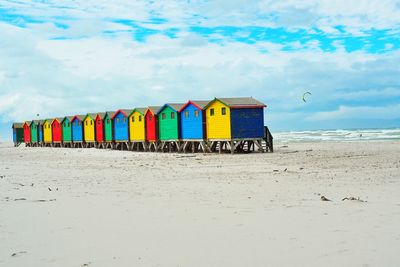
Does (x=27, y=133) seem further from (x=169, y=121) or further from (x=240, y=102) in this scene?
(x=240, y=102)

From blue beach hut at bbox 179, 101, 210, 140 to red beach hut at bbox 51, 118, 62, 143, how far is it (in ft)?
80.4

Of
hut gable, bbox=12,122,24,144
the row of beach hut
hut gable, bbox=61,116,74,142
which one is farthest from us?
hut gable, bbox=12,122,24,144

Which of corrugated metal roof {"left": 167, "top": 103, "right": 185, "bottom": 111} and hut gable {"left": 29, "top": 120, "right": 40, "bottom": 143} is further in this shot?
hut gable {"left": 29, "top": 120, "right": 40, "bottom": 143}

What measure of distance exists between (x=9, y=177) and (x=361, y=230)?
1247cm

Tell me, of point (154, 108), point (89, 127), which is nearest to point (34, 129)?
point (89, 127)

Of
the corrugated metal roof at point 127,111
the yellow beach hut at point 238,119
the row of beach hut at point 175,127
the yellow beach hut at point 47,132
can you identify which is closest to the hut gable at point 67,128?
the row of beach hut at point 175,127

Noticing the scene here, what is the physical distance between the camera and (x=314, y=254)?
576cm

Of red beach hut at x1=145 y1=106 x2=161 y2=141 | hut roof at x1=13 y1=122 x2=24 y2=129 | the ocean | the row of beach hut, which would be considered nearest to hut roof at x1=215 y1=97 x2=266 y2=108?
the row of beach hut

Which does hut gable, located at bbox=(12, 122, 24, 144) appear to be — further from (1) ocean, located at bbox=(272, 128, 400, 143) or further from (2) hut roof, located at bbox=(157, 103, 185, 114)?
(2) hut roof, located at bbox=(157, 103, 185, 114)

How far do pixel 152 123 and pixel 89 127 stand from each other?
1301cm

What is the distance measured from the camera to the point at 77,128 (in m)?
50.0

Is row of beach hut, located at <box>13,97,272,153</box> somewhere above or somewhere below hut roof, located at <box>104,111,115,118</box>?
below

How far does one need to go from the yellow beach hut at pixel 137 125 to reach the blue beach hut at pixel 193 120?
201 inches

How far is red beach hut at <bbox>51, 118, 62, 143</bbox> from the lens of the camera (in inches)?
2119
